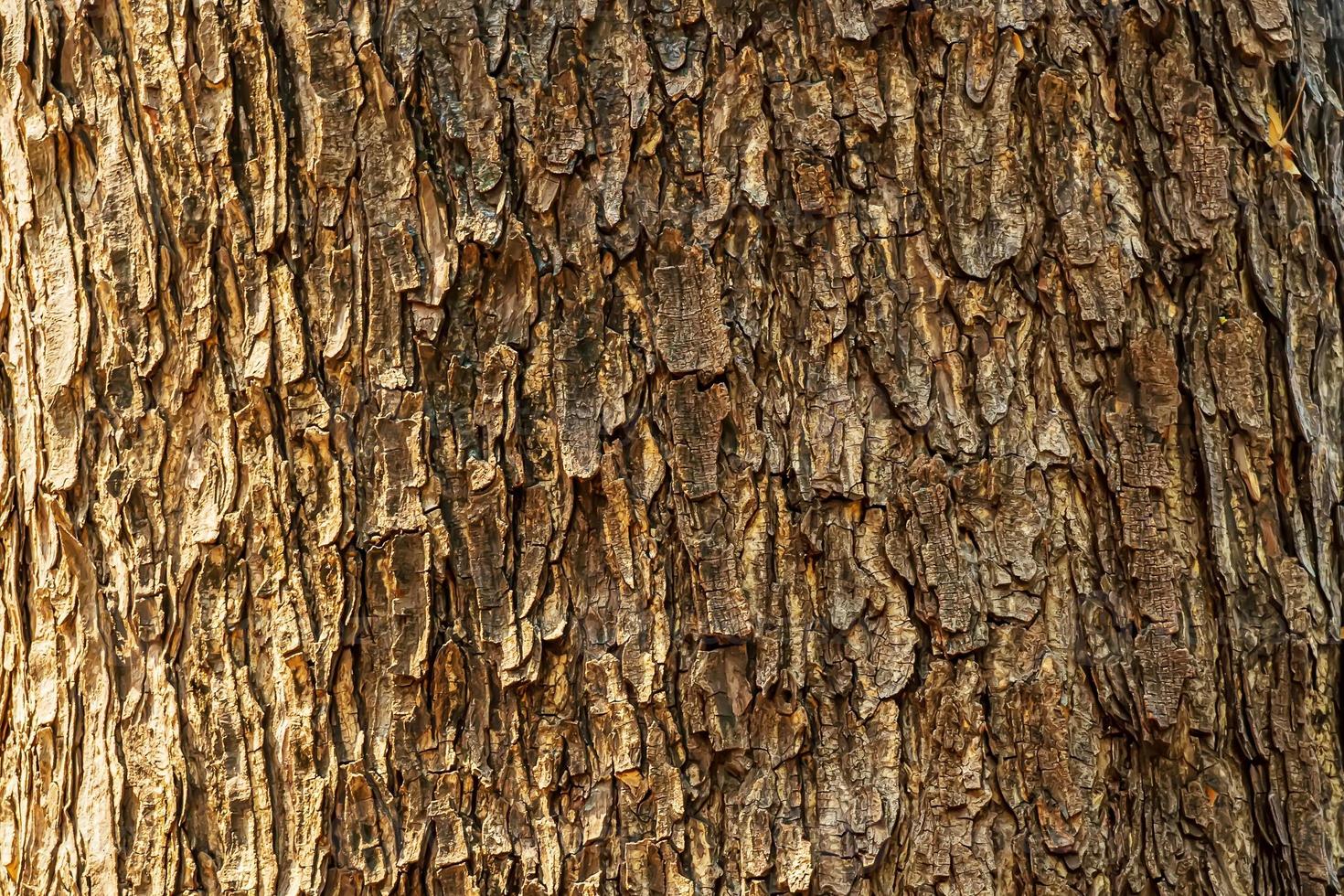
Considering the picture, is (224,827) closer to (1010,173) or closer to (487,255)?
(487,255)

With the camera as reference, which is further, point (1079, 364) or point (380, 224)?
point (1079, 364)

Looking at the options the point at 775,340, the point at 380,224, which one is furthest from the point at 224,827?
the point at 775,340

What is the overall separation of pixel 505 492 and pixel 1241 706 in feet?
3.75

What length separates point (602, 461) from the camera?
1.63 meters

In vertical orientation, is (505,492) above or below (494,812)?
above

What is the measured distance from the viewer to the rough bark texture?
1.62 m

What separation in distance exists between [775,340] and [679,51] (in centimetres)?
43

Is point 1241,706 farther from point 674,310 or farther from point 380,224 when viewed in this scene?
point 380,224

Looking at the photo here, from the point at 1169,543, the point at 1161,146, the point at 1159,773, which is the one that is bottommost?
the point at 1159,773

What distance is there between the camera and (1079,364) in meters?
1.73

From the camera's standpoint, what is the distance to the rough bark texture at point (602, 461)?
162cm

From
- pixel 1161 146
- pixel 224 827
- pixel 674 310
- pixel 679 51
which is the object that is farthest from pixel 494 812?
pixel 1161 146

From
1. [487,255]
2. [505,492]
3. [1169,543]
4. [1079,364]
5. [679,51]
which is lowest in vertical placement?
[1169,543]

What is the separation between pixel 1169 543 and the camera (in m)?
1.74
